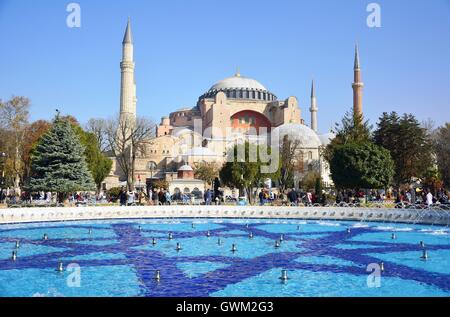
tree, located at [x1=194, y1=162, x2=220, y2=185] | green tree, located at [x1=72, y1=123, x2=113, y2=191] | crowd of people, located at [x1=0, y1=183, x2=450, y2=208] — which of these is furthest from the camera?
tree, located at [x1=194, y1=162, x2=220, y2=185]

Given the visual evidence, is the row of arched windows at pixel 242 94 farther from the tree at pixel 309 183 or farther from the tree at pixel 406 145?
the tree at pixel 406 145

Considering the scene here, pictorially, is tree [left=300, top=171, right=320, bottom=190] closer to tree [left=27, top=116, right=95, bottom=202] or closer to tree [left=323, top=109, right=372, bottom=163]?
tree [left=323, top=109, right=372, bottom=163]

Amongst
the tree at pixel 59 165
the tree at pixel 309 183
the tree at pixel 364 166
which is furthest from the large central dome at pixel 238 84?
the tree at pixel 59 165

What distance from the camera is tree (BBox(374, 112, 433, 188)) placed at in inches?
1121

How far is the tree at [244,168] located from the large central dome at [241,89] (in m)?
35.4

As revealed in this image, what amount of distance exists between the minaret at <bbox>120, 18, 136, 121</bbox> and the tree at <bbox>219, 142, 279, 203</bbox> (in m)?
18.0

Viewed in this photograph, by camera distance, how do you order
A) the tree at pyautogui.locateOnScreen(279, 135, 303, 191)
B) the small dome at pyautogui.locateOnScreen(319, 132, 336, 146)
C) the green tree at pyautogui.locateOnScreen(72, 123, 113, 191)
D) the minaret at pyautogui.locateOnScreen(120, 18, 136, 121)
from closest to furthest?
the green tree at pyautogui.locateOnScreen(72, 123, 113, 191), the tree at pyautogui.locateOnScreen(279, 135, 303, 191), the minaret at pyautogui.locateOnScreen(120, 18, 136, 121), the small dome at pyautogui.locateOnScreen(319, 132, 336, 146)

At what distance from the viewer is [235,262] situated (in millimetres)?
9289

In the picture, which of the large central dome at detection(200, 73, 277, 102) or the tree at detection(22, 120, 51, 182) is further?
the large central dome at detection(200, 73, 277, 102)

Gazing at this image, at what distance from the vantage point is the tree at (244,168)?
1052 inches

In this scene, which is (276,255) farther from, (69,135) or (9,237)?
(69,135)

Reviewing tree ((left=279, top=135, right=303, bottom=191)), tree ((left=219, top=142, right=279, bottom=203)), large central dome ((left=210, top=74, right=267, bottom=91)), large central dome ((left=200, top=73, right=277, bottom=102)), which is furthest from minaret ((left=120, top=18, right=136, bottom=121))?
large central dome ((left=210, top=74, right=267, bottom=91))

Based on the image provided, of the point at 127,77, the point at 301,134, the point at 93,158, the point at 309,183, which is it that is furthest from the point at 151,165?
the point at 309,183
